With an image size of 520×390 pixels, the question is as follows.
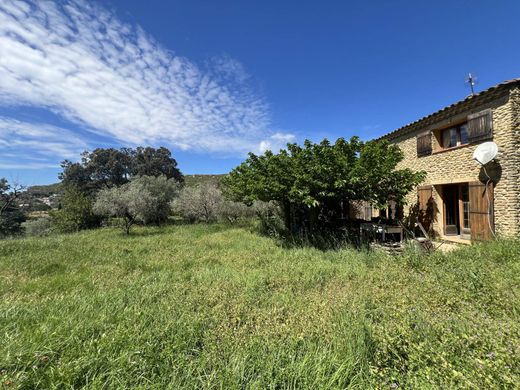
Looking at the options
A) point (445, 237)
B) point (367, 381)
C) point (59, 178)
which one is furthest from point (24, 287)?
point (59, 178)

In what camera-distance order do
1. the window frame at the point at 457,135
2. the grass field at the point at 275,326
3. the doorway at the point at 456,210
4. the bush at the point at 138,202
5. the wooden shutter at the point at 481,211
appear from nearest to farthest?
the grass field at the point at 275,326
the wooden shutter at the point at 481,211
the window frame at the point at 457,135
the doorway at the point at 456,210
the bush at the point at 138,202

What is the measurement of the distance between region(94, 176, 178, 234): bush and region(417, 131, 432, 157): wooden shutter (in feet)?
56.6

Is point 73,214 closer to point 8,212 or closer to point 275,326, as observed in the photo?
point 8,212

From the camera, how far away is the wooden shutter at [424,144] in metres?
10.4

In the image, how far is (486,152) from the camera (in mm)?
7445

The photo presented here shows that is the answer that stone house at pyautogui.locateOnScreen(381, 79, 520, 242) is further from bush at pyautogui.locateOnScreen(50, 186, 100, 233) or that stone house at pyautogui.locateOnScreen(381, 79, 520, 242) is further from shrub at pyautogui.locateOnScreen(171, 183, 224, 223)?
bush at pyautogui.locateOnScreen(50, 186, 100, 233)

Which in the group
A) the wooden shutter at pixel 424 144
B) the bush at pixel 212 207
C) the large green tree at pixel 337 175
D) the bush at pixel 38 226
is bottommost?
the bush at pixel 38 226

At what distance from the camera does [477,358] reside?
2203 millimetres

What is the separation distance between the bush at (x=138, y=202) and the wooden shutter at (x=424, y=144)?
17.3 meters

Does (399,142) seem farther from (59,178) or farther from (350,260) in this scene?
(59,178)

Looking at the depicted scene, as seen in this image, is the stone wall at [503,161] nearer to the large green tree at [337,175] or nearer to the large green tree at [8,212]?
the large green tree at [337,175]

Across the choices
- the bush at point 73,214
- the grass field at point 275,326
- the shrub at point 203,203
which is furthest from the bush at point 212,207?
the grass field at point 275,326

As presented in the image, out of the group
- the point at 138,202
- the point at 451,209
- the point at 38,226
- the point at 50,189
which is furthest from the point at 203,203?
the point at 50,189

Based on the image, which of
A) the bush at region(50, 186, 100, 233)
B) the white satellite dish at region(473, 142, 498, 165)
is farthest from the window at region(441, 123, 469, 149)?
the bush at region(50, 186, 100, 233)
